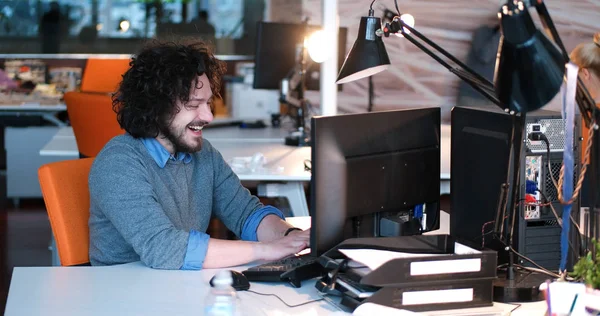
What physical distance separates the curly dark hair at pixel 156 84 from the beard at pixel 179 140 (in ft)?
0.07

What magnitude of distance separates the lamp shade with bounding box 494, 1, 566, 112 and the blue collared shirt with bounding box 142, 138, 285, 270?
0.94m

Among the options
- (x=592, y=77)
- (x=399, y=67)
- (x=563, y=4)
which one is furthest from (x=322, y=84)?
(x=563, y=4)

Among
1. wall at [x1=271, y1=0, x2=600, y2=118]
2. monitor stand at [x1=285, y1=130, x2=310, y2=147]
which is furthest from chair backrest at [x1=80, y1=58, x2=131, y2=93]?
monitor stand at [x1=285, y1=130, x2=310, y2=147]

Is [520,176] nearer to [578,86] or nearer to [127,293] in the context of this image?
[578,86]

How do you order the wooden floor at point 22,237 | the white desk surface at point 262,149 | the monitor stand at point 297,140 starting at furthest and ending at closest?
the wooden floor at point 22,237 → the monitor stand at point 297,140 → the white desk surface at point 262,149

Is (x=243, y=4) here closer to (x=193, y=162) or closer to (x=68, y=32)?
(x=68, y=32)

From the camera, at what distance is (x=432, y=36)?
682 cm

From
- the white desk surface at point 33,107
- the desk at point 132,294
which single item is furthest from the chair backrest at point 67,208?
the white desk surface at point 33,107

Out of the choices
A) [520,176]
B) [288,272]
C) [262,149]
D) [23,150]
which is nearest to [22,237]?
[23,150]

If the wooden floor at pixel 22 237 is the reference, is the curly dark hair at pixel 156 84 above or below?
above

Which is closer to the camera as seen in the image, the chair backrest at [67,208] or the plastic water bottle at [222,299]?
the plastic water bottle at [222,299]

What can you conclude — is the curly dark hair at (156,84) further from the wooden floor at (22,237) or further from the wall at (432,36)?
the wall at (432,36)

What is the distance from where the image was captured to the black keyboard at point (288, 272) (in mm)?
1900

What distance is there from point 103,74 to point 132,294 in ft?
15.4
